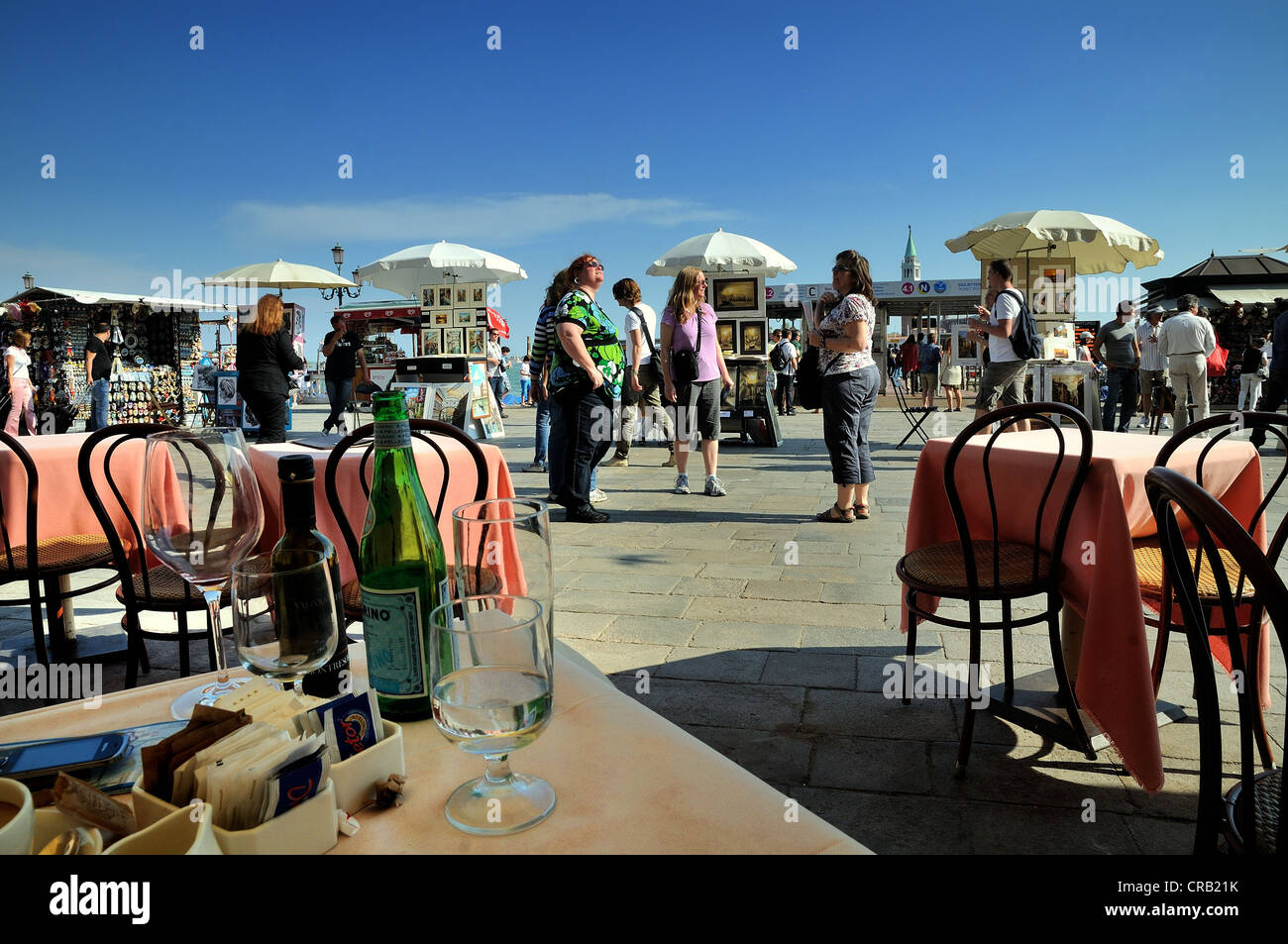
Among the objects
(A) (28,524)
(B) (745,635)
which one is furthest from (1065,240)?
(A) (28,524)

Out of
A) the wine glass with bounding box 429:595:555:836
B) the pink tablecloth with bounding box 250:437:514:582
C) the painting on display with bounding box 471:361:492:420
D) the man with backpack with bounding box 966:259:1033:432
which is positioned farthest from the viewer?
the painting on display with bounding box 471:361:492:420

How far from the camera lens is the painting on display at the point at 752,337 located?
1058 centimetres

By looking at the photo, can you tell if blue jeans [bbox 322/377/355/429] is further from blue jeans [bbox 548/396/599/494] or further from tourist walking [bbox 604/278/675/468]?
blue jeans [bbox 548/396/599/494]

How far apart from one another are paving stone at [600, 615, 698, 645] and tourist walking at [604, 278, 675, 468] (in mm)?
3479

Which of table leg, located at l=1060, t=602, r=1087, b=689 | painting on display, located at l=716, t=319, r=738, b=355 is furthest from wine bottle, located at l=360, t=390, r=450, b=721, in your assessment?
painting on display, located at l=716, t=319, r=738, b=355

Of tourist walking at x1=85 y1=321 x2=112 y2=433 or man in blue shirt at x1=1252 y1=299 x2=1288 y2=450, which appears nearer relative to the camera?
man in blue shirt at x1=1252 y1=299 x2=1288 y2=450

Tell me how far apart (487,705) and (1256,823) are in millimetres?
1251

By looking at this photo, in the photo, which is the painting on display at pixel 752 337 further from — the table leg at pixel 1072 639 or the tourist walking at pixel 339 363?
the table leg at pixel 1072 639

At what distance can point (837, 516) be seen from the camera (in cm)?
566

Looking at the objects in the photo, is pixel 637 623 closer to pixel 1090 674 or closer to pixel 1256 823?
pixel 1090 674

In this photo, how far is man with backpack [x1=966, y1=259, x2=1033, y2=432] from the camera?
6855 mm

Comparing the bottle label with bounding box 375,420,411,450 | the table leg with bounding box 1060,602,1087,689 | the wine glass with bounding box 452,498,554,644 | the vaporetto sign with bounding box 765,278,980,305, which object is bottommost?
the table leg with bounding box 1060,602,1087,689

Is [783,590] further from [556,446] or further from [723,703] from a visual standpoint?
[556,446]
